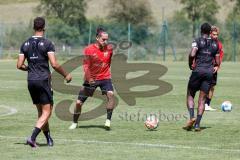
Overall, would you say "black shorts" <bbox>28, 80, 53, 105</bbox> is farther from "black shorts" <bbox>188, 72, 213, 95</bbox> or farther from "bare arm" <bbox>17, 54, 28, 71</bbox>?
"black shorts" <bbox>188, 72, 213, 95</bbox>

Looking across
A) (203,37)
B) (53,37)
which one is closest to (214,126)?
(203,37)

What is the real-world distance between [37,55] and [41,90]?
59 centimetres

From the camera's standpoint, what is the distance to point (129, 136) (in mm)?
15016

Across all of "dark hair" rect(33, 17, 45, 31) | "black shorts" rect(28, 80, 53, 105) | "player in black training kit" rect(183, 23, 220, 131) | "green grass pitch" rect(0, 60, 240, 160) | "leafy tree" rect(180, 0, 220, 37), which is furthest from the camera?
"leafy tree" rect(180, 0, 220, 37)

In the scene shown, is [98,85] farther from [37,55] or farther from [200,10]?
[200,10]

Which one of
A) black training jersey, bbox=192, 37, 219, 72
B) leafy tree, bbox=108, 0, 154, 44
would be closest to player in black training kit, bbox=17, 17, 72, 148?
black training jersey, bbox=192, 37, 219, 72

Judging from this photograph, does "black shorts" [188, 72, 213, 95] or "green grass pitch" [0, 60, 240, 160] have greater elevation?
"black shorts" [188, 72, 213, 95]

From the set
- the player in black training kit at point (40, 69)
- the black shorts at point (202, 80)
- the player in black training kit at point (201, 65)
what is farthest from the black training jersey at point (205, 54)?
the player in black training kit at point (40, 69)

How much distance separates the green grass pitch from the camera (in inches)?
497

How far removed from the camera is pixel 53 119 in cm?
1817

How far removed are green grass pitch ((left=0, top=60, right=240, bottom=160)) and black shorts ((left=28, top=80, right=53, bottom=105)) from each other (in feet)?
2.66

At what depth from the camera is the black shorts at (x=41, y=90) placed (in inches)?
524

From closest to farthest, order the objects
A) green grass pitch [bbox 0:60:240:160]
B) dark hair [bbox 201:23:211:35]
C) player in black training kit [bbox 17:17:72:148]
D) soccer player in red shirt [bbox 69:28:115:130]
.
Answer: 1. green grass pitch [bbox 0:60:240:160]
2. player in black training kit [bbox 17:17:72:148]
3. dark hair [bbox 201:23:211:35]
4. soccer player in red shirt [bbox 69:28:115:130]

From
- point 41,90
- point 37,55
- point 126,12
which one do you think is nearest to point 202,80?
point 41,90
